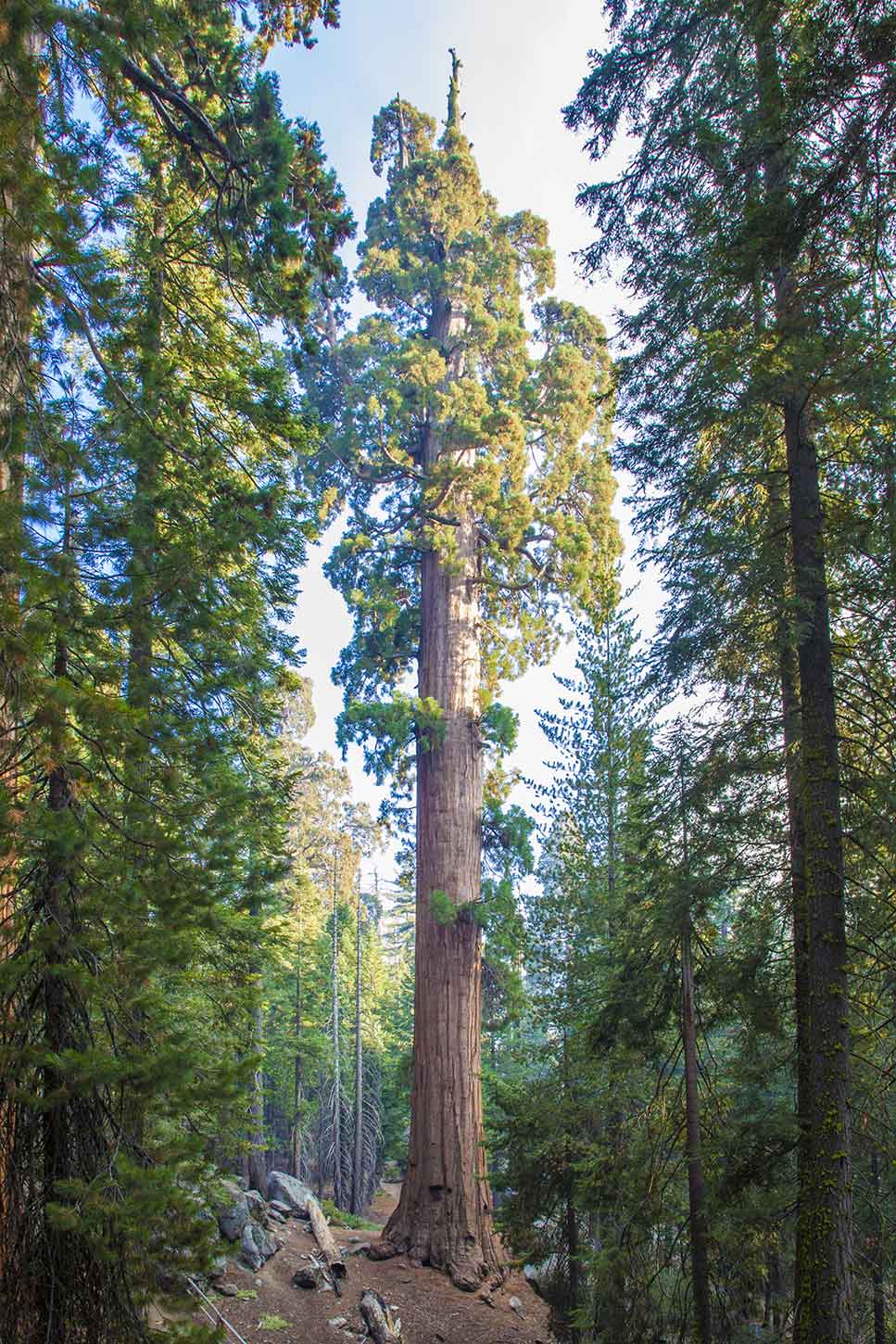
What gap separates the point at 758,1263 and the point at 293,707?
20.4m

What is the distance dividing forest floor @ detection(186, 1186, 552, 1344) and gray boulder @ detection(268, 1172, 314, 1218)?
312cm

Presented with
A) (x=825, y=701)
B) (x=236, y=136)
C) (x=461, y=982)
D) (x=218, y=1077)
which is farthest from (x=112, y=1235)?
(x=461, y=982)

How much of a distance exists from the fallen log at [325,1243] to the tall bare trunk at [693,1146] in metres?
4.62

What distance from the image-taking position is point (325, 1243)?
10.1m

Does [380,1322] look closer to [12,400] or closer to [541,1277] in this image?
[541,1277]

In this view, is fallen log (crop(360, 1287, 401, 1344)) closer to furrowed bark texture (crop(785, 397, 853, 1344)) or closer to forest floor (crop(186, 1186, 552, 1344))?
forest floor (crop(186, 1186, 552, 1344))

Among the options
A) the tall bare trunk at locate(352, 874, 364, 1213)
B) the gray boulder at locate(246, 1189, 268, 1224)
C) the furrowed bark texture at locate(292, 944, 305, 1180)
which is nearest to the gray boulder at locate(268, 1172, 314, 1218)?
the gray boulder at locate(246, 1189, 268, 1224)

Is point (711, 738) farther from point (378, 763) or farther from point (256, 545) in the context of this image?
point (378, 763)

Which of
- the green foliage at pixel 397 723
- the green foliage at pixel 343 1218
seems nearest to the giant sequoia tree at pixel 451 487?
the green foliage at pixel 397 723

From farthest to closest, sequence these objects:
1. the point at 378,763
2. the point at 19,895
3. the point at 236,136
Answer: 1. the point at 378,763
2. the point at 236,136
3. the point at 19,895

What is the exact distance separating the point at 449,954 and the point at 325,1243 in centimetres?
376

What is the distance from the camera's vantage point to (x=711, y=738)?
6.09 m

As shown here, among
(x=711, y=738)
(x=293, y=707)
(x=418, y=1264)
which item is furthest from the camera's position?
(x=293, y=707)

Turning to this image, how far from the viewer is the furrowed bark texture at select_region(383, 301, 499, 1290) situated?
935cm
